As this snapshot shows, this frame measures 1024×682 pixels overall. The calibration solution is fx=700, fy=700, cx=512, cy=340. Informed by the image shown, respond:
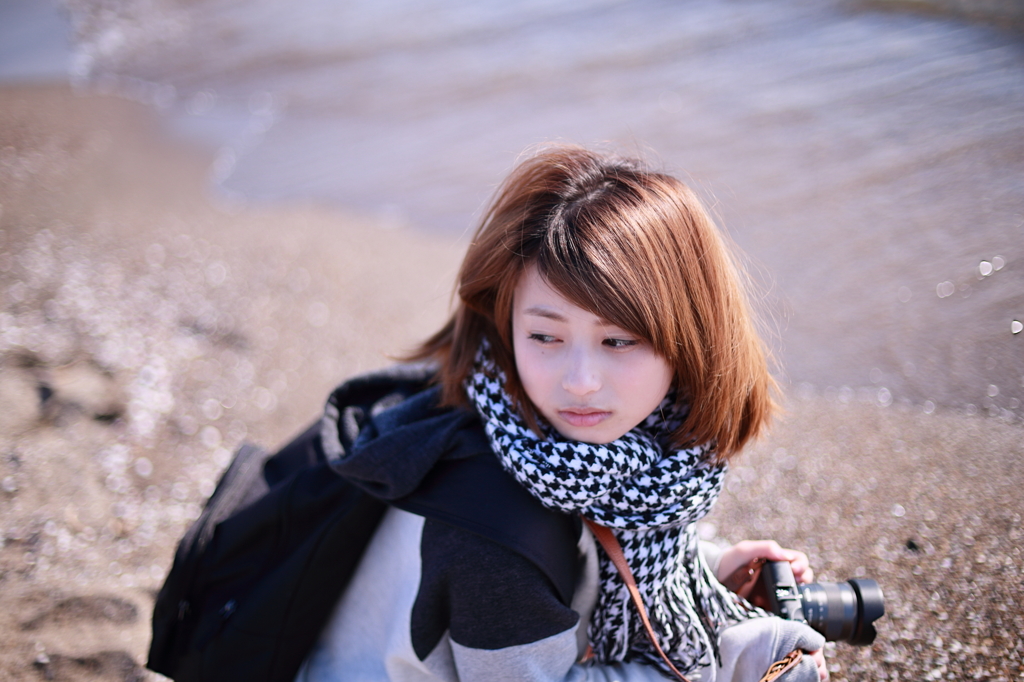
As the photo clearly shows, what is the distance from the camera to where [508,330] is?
180cm

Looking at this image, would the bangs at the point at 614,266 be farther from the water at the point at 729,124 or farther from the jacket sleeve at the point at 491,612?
the jacket sleeve at the point at 491,612

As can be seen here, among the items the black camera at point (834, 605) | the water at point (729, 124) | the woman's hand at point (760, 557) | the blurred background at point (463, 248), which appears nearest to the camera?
the black camera at point (834, 605)

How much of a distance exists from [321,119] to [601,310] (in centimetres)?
537

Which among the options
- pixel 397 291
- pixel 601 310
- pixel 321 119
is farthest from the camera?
pixel 321 119

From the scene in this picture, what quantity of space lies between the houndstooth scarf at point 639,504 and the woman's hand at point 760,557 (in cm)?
13

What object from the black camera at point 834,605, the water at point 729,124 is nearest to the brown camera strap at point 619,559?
the black camera at point 834,605

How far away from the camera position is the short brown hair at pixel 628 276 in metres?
1.56

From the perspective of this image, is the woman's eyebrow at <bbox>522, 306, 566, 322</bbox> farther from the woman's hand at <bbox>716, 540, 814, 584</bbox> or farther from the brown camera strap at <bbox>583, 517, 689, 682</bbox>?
the woman's hand at <bbox>716, 540, 814, 584</bbox>

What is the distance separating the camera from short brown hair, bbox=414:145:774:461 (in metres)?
1.56

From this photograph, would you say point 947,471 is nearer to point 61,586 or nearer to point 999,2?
point 61,586

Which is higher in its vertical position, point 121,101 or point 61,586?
point 121,101

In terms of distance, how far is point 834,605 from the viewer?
184cm

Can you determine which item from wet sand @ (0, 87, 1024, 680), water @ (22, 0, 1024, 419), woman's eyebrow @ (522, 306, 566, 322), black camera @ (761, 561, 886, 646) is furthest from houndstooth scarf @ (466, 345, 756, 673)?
water @ (22, 0, 1024, 419)

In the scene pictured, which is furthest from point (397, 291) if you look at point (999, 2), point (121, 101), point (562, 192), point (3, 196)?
point (999, 2)
